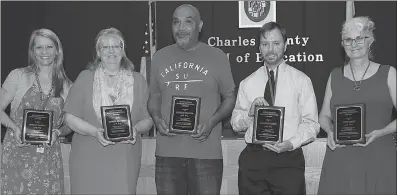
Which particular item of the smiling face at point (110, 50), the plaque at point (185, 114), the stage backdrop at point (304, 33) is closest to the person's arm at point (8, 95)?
the smiling face at point (110, 50)

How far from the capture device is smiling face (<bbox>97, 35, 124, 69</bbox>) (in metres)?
3.55

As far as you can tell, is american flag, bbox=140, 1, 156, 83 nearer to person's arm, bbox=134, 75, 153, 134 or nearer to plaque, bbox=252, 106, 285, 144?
person's arm, bbox=134, 75, 153, 134

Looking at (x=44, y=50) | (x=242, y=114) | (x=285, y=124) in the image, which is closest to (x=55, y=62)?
(x=44, y=50)

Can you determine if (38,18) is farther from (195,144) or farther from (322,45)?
(195,144)

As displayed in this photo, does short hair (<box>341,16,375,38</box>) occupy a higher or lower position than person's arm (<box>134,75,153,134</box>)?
higher

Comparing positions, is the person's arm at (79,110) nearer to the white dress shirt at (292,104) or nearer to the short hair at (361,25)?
the white dress shirt at (292,104)

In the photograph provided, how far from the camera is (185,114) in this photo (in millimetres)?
3543

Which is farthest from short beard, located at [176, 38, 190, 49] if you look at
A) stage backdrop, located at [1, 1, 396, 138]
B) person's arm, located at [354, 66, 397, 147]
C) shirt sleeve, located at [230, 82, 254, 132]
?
stage backdrop, located at [1, 1, 396, 138]

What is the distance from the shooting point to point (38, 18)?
23.1 ft

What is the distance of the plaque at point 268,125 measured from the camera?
11.0 feet

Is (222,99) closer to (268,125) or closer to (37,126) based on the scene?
(268,125)

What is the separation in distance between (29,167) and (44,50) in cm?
81

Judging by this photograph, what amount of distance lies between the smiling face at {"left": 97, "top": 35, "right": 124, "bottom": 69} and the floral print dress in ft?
1.94

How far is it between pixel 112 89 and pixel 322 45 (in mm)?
3823
